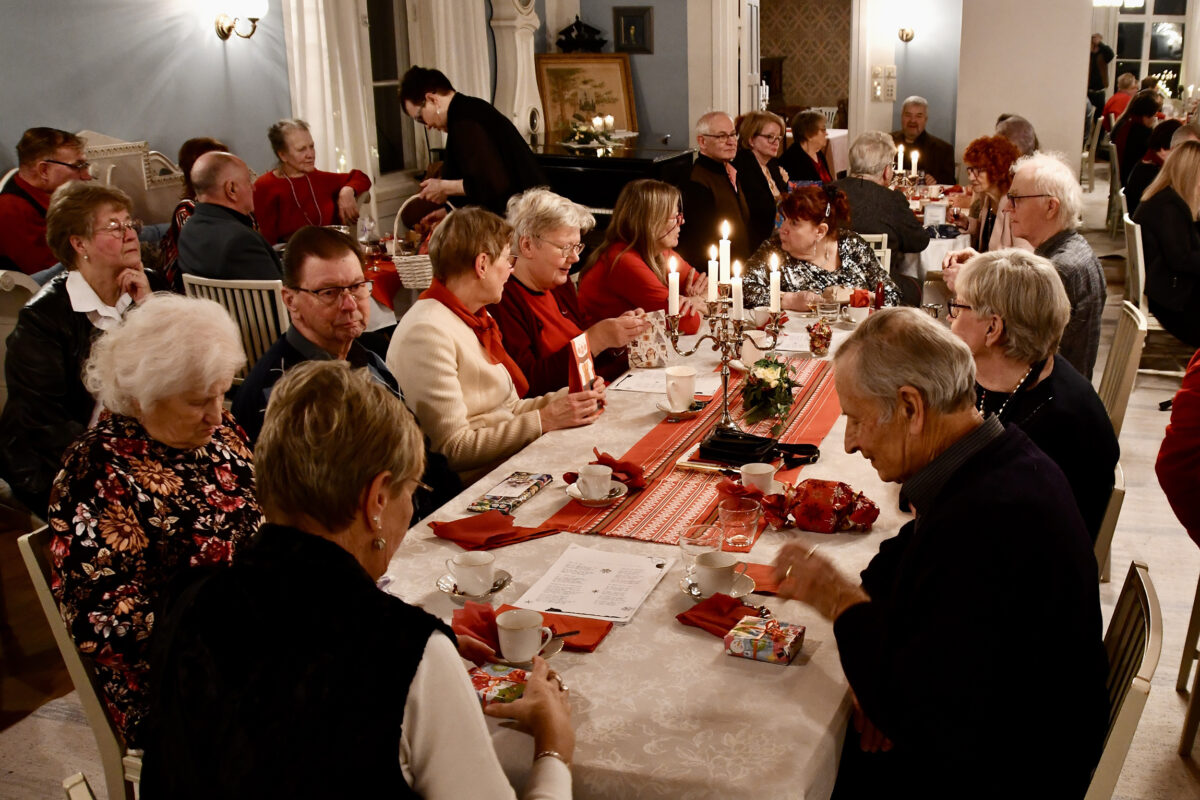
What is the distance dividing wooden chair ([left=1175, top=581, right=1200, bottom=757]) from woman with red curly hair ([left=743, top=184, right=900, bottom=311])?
174 cm

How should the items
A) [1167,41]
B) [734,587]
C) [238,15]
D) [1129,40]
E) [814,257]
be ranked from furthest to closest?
[1129,40] < [1167,41] < [238,15] < [814,257] < [734,587]

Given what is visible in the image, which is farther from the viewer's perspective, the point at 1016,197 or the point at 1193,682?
the point at 1016,197

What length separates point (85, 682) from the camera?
1.99m

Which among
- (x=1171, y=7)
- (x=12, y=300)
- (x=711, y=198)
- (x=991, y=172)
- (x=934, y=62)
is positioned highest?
(x=1171, y=7)

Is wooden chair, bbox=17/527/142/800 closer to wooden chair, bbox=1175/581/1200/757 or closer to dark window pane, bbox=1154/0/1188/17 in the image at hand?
wooden chair, bbox=1175/581/1200/757

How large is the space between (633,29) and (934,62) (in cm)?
318

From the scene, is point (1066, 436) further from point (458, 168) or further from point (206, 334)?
point (458, 168)

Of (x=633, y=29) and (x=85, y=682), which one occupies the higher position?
(x=633, y=29)

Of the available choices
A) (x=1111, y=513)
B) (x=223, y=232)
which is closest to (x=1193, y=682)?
(x=1111, y=513)

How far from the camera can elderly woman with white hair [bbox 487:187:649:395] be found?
361cm

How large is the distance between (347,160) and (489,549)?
4.99 meters

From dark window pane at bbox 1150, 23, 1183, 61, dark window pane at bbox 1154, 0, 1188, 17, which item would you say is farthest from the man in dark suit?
dark window pane at bbox 1150, 23, 1183, 61

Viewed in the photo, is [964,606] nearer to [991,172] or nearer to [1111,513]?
[1111,513]

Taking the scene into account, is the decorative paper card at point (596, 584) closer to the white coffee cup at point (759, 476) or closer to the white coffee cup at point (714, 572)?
the white coffee cup at point (714, 572)
